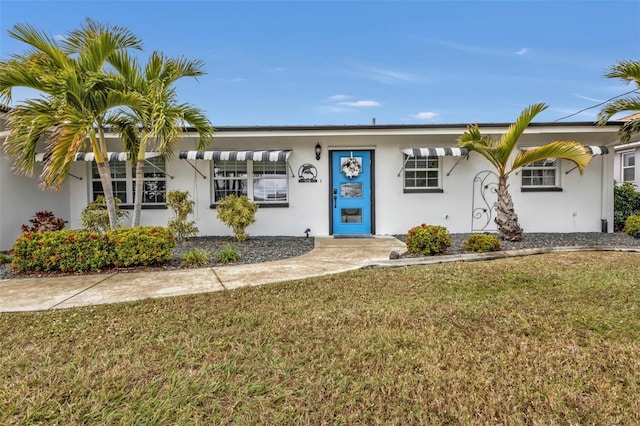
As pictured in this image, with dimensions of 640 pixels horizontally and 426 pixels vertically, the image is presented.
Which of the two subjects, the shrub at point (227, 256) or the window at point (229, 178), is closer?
the shrub at point (227, 256)

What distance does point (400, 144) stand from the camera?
1013 centimetres

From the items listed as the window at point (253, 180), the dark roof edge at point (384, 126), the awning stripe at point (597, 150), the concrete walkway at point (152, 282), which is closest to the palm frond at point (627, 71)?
the dark roof edge at point (384, 126)

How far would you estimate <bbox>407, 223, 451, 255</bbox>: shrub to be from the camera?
6.89m

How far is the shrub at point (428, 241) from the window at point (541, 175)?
16.8ft

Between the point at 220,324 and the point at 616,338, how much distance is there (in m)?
3.87

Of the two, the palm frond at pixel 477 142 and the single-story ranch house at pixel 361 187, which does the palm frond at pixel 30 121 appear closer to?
the single-story ranch house at pixel 361 187

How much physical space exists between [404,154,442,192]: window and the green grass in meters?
5.91

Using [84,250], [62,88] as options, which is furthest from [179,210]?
[62,88]

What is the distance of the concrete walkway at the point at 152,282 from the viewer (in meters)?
4.46

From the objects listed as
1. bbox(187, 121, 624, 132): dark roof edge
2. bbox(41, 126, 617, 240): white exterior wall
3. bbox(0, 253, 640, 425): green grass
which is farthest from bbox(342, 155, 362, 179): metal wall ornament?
bbox(0, 253, 640, 425): green grass

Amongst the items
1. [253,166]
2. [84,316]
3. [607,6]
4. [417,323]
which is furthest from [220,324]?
[607,6]

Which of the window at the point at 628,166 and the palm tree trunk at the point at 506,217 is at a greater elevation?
the window at the point at 628,166

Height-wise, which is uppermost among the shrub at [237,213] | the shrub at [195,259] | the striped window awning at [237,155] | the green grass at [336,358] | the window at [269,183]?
the striped window awning at [237,155]

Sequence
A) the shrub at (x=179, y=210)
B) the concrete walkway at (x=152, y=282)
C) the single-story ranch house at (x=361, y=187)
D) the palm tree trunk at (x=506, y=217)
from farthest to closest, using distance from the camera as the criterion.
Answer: the single-story ranch house at (x=361, y=187), the shrub at (x=179, y=210), the palm tree trunk at (x=506, y=217), the concrete walkway at (x=152, y=282)
